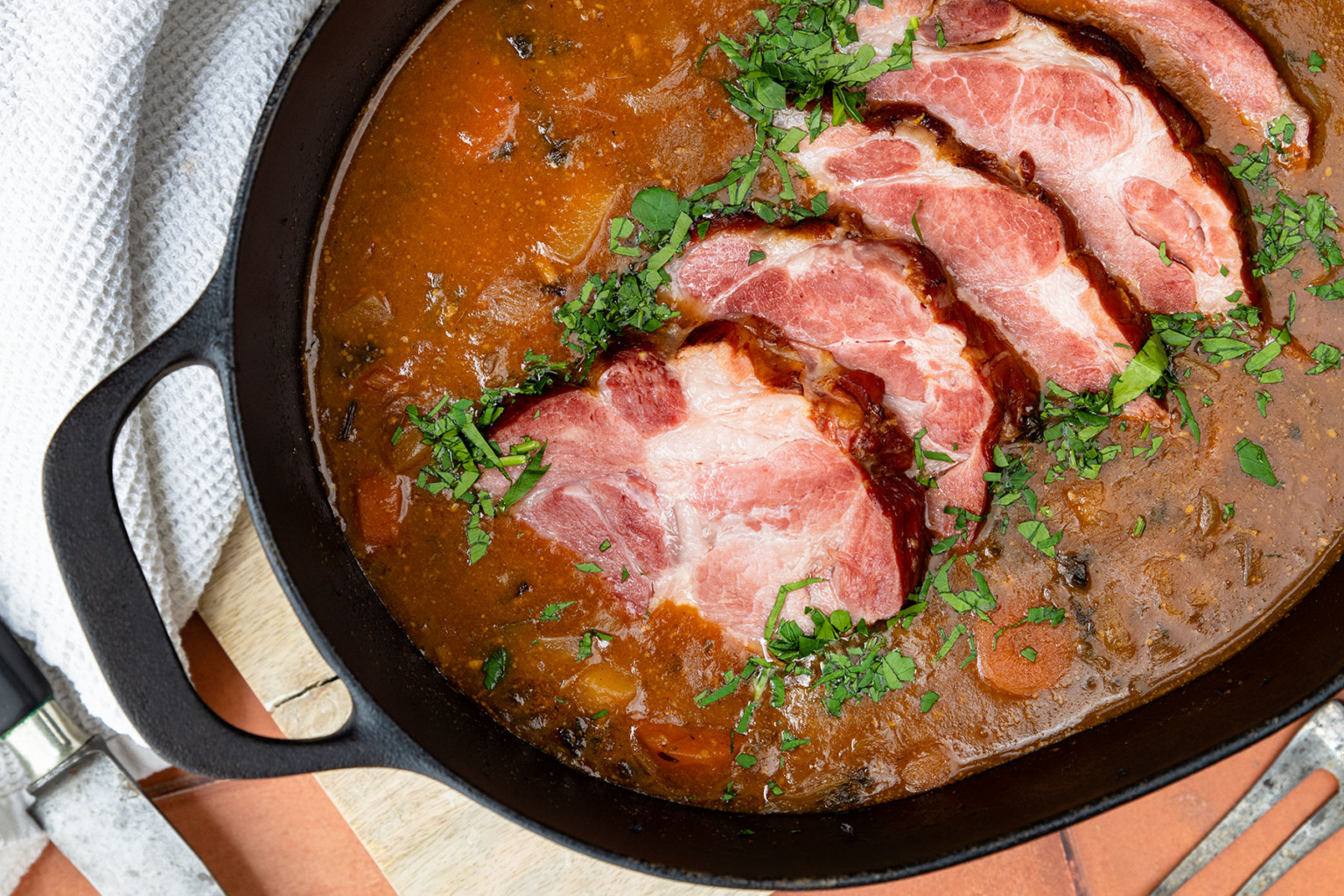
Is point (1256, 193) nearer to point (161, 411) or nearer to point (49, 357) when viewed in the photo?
point (161, 411)

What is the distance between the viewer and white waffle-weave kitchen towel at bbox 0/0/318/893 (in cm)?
208

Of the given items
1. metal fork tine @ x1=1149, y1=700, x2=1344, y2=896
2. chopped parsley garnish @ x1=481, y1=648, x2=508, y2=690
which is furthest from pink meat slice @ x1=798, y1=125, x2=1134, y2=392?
chopped parsley garnish @ x1=481, y1=648, x2=508, y2=690

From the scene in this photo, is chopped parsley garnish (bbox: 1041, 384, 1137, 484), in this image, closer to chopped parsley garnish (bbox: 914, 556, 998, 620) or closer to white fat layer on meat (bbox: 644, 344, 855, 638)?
chopped parsley garnish (bbox: 914, 556, 998, 620)

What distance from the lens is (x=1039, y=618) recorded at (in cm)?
225

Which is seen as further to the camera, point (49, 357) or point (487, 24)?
point (487, 24)

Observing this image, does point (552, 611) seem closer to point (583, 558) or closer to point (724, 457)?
point (583, 558)

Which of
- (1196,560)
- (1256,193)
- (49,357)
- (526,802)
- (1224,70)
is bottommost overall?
(1196,560)

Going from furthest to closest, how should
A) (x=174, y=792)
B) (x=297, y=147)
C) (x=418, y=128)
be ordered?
1. (x=174, y=792)
2. (x=418, y=128)
3. (x=297, y=147)

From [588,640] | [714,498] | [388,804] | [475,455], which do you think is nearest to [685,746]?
[588,640]

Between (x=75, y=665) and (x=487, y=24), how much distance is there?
1.72 m

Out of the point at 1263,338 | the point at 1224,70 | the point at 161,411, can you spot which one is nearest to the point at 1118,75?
the point at 1224,70

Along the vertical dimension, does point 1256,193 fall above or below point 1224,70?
below

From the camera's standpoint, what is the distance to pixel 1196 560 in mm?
2289

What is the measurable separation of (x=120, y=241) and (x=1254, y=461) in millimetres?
2516
